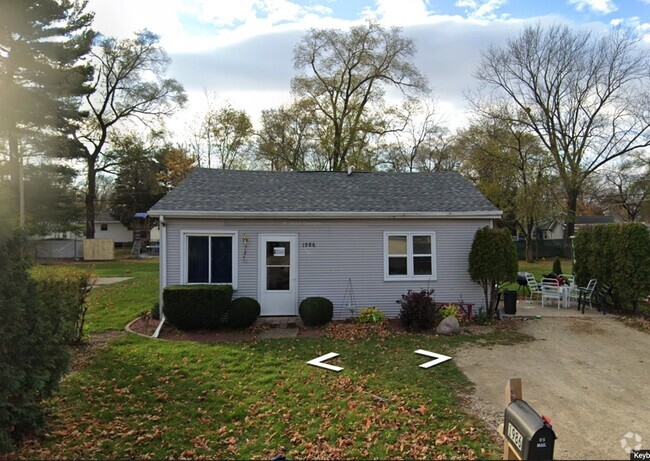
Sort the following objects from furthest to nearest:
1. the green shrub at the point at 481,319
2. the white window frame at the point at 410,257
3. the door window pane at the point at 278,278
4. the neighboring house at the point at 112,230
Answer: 1. the neighboring house at the point at 112,230
2. the white window frame at the point at 410,257
3. the door window pane at the point at 278,278
4. the green shrub at the point at 481,319

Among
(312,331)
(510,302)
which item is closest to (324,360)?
(312,331)

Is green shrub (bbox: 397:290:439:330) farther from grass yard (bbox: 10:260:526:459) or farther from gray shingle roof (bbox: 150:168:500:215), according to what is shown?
gray shingle roof (bbox: 150:168:500:215)

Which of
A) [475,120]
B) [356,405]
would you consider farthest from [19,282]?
[475,120]

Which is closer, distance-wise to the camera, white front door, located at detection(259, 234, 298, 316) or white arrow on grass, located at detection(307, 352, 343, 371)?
white arrow on grass, located at detection(307, 352, 343, 371)

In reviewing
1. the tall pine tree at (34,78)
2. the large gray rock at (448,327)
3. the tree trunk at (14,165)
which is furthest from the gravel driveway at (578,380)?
the tree trunk at (14,165)

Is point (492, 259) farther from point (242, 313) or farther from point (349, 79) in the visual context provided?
point (349, 79)

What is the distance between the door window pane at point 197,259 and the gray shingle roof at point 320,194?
83 centimetres

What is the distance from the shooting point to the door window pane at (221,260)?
1033 centimetres

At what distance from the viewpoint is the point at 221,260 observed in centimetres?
1036

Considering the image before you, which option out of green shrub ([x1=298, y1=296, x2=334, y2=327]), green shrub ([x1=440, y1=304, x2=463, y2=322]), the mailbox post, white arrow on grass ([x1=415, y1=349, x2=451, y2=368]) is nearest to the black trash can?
green shrub ([x1=440, y1=304, x2=463, y2=322])

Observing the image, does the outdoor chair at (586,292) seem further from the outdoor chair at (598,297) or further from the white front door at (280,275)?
the white front door at (280,275)

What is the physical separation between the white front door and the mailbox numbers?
25.1ft

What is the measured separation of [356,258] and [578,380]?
570cm

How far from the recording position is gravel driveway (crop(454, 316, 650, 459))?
14.4 ft
